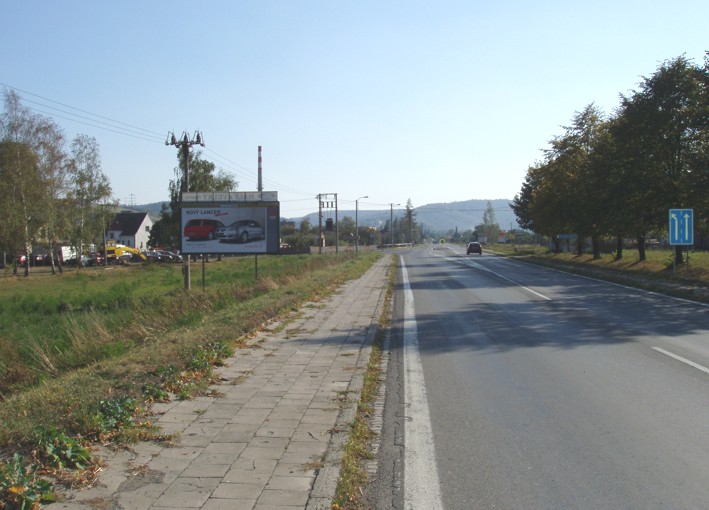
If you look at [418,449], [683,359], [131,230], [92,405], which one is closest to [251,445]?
[418,449]

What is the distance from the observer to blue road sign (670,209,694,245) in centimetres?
2408

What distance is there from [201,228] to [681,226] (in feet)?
66.4

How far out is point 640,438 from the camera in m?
5.67

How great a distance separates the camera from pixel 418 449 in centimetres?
548

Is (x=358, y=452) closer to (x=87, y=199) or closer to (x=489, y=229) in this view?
(x=87, y=199)

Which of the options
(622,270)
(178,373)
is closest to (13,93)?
(622,270)

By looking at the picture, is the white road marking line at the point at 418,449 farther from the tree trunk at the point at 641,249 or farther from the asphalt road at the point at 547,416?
the tree trunk at the point at 641,249

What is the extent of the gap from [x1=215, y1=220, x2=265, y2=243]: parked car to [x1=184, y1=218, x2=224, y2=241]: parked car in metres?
0.27

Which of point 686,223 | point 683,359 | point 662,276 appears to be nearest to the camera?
point 683,359

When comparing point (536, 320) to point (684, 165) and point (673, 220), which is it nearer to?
point (673, 220)

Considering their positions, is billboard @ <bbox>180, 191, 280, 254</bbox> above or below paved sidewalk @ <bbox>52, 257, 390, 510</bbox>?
above

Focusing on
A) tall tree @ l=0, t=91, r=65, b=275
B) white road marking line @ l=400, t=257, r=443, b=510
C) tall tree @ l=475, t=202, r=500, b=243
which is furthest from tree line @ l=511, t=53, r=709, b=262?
tall tree @ l=475, t=202, r=500, b=243

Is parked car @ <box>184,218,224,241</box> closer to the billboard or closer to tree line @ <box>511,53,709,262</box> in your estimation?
the billboard

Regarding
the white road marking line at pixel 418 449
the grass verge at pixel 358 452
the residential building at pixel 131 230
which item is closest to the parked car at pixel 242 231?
the white road marking line at pixel 418 449
